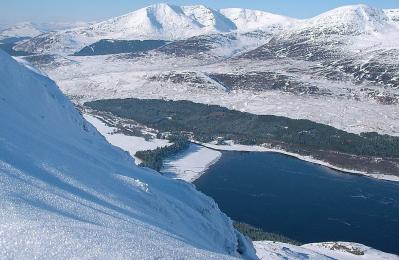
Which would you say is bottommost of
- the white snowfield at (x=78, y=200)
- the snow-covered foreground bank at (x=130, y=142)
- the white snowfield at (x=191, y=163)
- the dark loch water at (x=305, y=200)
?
the dark loch water at (x=305, y=200)

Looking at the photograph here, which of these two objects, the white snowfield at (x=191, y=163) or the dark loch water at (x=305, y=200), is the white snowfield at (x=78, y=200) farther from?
the white snowfield at (x=191, y=163)

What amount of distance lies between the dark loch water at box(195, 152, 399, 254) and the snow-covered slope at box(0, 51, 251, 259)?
40.4 metres

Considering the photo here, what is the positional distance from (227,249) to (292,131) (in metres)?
114

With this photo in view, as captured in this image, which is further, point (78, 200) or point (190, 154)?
point (190, 154)

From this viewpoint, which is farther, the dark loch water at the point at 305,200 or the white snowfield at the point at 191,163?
the white snowfield at the point at 191,163

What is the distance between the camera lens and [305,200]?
98.6m

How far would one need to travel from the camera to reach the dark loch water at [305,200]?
84062 mm

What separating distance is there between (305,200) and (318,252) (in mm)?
34396

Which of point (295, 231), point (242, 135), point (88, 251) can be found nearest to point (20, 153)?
point (88, 251)

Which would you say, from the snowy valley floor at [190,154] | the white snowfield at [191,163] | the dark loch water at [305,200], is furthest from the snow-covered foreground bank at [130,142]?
the dark loch water at [305,200]

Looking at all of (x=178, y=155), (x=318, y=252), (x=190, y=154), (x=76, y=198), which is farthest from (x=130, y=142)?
(x=76, y=198)

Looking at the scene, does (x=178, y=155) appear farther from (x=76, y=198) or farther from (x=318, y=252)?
(x=76, y=198)

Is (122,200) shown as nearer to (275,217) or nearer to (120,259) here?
(120,259)

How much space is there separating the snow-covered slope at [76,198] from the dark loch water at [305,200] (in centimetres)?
4035
